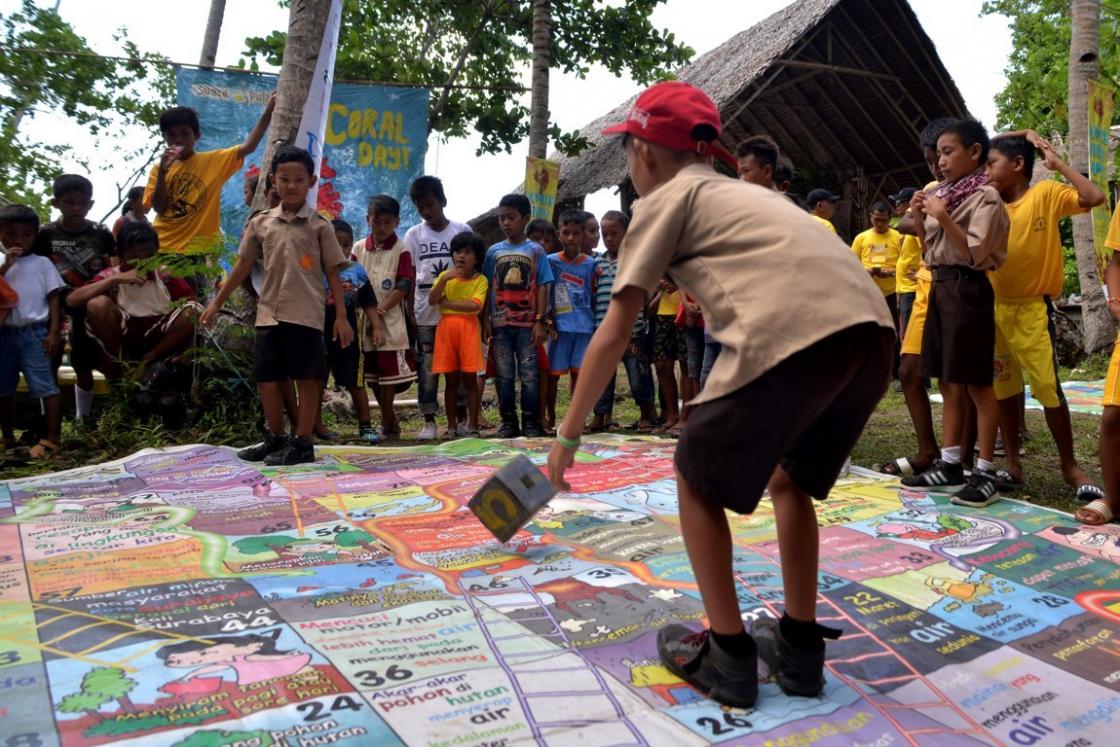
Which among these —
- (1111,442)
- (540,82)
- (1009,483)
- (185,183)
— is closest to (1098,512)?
(1111,442)

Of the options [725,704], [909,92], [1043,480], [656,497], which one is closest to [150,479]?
[656,497]

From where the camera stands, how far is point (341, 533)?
290 centimetres

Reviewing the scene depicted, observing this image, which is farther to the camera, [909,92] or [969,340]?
[909,92]

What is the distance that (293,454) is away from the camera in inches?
163

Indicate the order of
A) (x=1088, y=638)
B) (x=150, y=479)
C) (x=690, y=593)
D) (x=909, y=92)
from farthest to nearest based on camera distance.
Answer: (x=909, y=92) → (x=150, y=479) → (x=690, y=593) → (x=1088, y=638)

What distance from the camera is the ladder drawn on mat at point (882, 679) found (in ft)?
5.41

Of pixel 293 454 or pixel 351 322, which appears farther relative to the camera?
pixel 351 322

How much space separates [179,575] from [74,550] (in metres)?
0.48

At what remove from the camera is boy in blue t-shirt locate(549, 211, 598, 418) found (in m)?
5.73

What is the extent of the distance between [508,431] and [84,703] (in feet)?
12.9

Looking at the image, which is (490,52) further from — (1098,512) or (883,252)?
(1098,512)

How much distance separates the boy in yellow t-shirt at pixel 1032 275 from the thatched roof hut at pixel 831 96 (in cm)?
701

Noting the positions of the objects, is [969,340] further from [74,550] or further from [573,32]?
[573,32]

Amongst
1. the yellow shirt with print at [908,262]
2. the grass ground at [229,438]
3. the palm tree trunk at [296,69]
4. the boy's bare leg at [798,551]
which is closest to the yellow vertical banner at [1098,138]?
the yellow shirt with print at [908,262]
